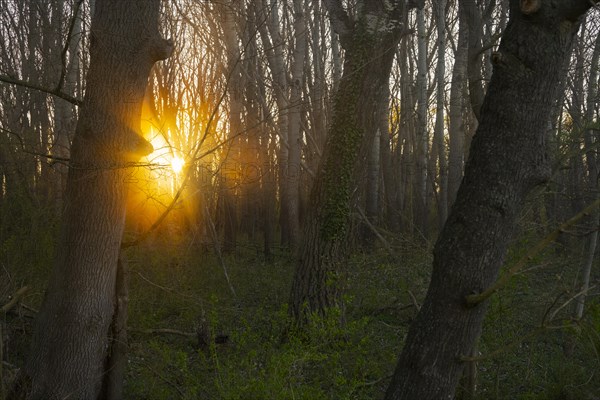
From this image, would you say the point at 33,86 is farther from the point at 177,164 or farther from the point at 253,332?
the point at 253,332

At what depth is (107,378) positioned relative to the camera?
5.91 meters

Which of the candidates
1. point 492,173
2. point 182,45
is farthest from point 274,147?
point 492,173

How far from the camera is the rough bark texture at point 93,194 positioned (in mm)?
5391

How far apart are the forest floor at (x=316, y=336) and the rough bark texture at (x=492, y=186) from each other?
0.35m

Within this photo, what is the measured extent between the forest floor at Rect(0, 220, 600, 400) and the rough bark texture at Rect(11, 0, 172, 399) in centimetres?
67

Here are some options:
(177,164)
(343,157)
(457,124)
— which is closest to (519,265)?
(343,157)

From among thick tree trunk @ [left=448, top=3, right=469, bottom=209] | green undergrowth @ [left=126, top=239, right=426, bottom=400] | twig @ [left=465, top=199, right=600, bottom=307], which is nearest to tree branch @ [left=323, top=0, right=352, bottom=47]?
green undergrowth @ [left=126, top=239, right=426, bottom=400]

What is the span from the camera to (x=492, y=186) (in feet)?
10.8

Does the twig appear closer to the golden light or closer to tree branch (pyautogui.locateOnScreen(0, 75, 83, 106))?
the golden light

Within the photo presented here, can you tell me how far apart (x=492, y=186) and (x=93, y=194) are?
3679 mm

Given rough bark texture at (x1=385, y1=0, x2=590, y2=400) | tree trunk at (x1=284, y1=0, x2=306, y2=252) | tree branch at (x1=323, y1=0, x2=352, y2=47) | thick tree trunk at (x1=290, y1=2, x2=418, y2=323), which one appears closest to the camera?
rough bark texture at (x1=385, y1=0, x2=590, y2=400)

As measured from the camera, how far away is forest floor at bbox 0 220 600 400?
4.48 metres

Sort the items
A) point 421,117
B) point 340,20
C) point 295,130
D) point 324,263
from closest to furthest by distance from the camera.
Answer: point 324,263
point 340,20
point 295,130
point 421,117

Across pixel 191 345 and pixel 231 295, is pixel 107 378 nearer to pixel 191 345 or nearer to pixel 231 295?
pixel 191 345
